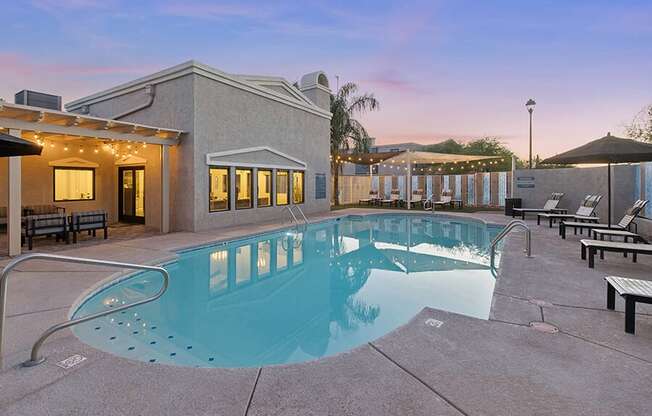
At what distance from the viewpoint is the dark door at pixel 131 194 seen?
41.5ft

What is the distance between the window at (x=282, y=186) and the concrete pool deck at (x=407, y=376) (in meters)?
10.5

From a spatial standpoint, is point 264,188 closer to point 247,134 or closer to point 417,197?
point 247,134

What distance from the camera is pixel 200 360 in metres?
3.62

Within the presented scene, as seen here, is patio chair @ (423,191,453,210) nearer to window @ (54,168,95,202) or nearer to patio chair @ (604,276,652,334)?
patio chair @ (604,276,652,334)

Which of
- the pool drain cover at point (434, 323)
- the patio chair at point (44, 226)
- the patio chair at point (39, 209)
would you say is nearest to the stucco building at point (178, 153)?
the patio chair at point (39, 209)

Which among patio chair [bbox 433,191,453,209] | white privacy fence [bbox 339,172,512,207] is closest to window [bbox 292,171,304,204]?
white privacy fence [bbox 339,172,512,207]

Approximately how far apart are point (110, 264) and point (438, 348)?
9.73 feet

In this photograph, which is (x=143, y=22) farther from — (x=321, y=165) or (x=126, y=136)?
(x=321, y=165)

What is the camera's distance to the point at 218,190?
1155 cm

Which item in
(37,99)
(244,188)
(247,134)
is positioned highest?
(37,99)

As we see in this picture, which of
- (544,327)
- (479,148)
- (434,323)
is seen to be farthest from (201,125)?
(479,148)

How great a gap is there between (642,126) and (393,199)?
1602 centimetres

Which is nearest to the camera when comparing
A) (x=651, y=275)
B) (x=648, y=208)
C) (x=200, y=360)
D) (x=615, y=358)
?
(x=615, y=358)

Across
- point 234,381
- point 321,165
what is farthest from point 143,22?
point 234,381
